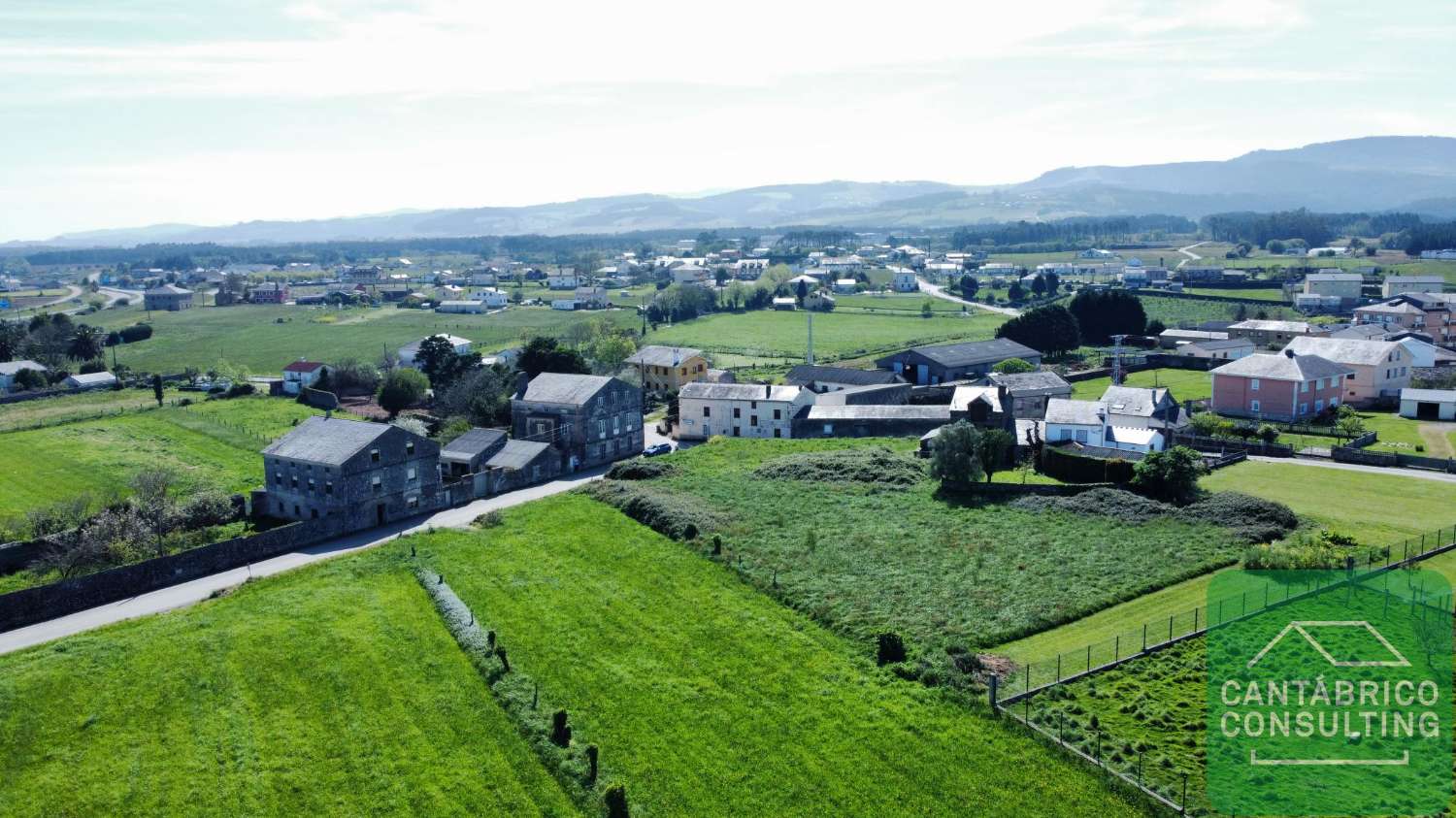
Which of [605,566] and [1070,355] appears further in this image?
[1070,355]

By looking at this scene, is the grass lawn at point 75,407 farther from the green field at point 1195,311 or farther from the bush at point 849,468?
the green field at point 1195,311

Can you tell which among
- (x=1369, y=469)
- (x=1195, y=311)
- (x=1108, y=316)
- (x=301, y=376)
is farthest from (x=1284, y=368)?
(x=301, y=376)

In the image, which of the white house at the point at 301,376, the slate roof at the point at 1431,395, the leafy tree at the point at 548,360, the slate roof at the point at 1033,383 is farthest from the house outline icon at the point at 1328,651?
the white house at the point at 301,376

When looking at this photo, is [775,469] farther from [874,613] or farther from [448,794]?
[448,794]

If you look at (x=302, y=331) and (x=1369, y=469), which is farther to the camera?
(x=302, y=331)

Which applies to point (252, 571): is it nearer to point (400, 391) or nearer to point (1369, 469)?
point (400, 391)

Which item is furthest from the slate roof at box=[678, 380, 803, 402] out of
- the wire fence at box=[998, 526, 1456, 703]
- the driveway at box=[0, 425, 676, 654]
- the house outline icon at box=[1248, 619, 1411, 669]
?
the house outline icon at box=[1248, 619, 1411, 669]

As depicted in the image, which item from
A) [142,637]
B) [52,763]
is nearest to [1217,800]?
[52,763]

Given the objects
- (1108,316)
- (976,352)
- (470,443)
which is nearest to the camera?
(470,443)
